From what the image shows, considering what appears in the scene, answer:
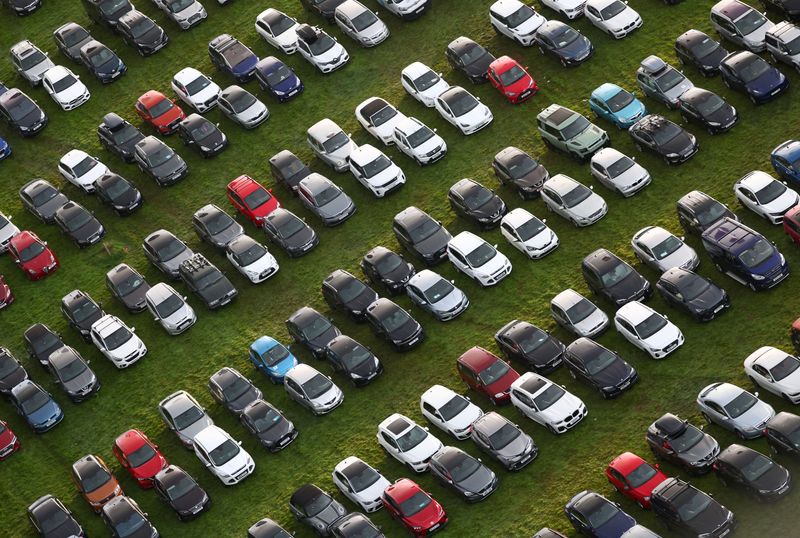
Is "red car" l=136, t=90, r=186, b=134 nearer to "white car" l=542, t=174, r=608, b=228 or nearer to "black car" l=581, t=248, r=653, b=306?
"white car" l=542, t=174, r=608, b=228

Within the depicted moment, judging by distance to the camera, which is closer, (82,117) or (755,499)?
(755,499)

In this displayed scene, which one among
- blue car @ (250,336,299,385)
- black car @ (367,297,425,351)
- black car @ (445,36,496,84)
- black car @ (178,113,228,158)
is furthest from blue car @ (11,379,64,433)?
black car @ (445,36,496,84)

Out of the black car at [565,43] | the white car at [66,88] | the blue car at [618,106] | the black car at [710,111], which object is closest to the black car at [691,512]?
the black car at [710,111]

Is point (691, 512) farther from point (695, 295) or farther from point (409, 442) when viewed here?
point (409, 442)

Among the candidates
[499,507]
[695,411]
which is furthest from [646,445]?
[499,507]

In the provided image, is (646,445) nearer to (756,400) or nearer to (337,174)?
(756,400)

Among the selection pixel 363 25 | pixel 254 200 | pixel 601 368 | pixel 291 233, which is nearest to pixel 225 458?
pixel 291 233
